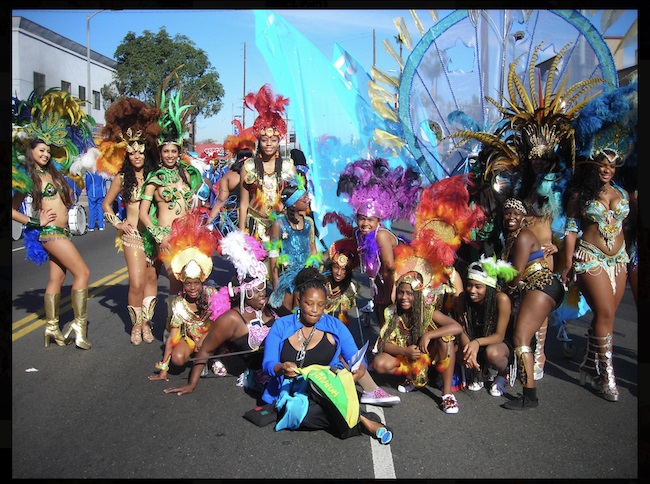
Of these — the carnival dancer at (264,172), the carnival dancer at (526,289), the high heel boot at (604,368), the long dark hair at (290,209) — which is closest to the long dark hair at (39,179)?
the carnival dancer at (264,172)

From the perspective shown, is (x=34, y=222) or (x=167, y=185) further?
(x=167, y=185)

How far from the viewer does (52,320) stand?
21.2ft

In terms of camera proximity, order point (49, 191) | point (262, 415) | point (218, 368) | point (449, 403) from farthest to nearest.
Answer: point (49, 191)
point (218, 368)
point (449, 403)
point (262, 415)

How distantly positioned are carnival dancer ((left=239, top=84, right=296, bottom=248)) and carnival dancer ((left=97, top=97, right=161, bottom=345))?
1083mm

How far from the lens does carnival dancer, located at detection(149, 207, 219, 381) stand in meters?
5.38

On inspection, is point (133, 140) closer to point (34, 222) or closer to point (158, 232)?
point (158, 232)

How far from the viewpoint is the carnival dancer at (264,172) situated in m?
6.46

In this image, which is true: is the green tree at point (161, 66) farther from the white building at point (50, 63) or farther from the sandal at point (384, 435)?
the sandal at point (384, 435)

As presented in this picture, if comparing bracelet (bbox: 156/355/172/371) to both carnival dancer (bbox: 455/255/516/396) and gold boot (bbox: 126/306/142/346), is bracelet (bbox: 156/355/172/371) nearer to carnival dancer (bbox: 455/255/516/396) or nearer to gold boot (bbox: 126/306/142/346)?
gold boot (bbox: 126/306/142/346)

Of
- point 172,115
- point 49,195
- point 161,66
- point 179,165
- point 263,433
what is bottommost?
point 263,433

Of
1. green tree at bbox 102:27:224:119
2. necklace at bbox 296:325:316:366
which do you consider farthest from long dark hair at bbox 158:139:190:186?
green tree at bbox 102:27:224:119

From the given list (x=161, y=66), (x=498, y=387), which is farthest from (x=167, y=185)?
(x=161, y=66)

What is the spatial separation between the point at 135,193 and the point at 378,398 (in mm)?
3557

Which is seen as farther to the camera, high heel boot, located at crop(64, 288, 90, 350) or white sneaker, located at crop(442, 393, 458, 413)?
high heel boot, located at crop(64, 288, 90, 350)
